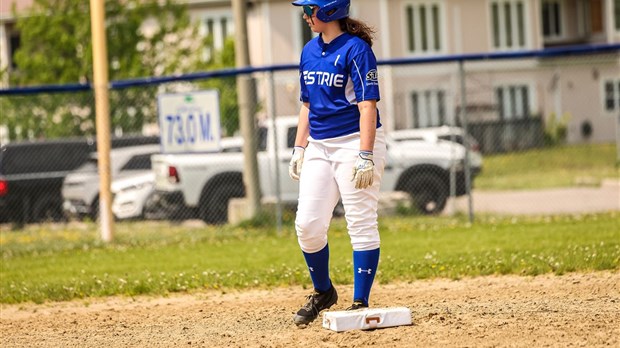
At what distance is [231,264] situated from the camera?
11.7 meters

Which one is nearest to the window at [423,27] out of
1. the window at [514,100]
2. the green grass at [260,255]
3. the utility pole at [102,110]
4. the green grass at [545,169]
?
the window at [514,100]

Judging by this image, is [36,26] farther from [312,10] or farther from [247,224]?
[312,10]

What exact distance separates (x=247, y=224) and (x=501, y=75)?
2801 cm

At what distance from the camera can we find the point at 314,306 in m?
7.60

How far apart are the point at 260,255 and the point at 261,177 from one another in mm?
4742

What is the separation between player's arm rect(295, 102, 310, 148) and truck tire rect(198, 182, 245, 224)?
9106mm

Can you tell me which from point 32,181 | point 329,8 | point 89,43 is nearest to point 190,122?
point 32,181

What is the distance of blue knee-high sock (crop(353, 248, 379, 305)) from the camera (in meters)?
7.35

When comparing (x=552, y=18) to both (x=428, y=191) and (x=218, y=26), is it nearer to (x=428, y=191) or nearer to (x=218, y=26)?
(x=218, y=26)

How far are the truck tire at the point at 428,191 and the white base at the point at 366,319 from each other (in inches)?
388

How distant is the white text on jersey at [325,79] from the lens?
7227 mm

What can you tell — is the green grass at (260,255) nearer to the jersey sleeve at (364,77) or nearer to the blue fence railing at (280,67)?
the blue fence railing at (280,67)

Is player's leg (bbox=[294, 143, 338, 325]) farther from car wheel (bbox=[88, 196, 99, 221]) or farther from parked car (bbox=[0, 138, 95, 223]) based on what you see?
car wheel (bbox=[88, 196, 99, 221])

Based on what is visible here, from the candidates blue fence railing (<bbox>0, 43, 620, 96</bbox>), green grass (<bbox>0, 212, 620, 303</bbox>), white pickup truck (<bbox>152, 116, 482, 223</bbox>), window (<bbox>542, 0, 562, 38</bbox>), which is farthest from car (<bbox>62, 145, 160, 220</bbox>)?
window (<bbox>542, 0, 562, 38</bbox>)
